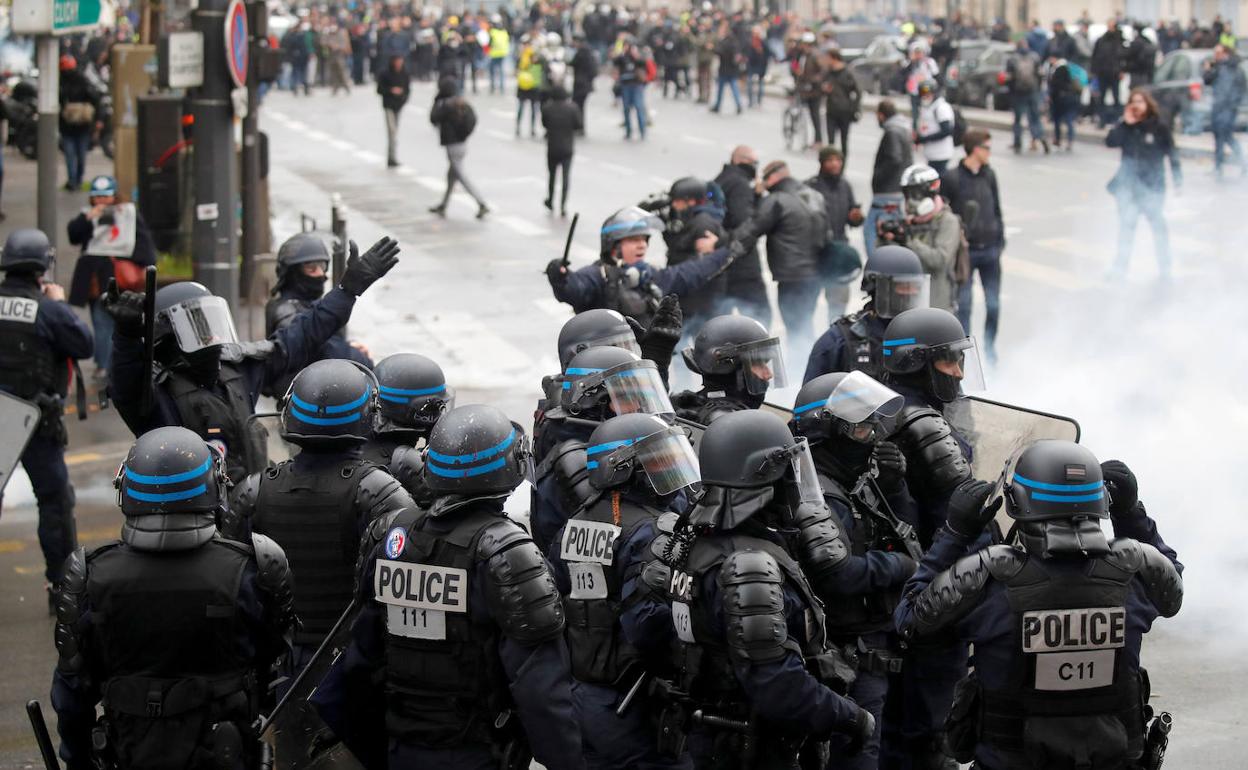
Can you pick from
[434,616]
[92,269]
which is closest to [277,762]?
[434,616]

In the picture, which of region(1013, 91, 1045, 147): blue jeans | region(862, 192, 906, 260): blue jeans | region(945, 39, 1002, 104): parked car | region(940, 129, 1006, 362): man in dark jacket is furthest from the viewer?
region(945, 39, 1002, 104): parked car

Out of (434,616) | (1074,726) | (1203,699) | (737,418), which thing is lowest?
(1203,699)

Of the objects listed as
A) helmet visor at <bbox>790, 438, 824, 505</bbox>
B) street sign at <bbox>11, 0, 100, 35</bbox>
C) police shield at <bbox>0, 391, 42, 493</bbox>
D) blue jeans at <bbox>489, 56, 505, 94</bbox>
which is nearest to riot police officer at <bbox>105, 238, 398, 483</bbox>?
police shield at <bbox>0, 391, 42, 493</bbox>

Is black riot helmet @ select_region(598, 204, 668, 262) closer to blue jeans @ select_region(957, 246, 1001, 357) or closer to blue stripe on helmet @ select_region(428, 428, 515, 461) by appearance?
blue jeans @ select_region(957, 246, 1001, 357)

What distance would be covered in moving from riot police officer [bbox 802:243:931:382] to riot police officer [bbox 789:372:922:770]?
1.97 metres

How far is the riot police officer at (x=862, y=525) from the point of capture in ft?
17.1

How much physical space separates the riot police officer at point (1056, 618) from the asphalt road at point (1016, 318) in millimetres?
2161

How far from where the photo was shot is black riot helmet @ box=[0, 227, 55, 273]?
8.13 metres

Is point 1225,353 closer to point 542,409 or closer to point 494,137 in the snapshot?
point 542,409

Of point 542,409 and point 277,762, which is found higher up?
point 542,409

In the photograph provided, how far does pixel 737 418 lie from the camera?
15.9ft

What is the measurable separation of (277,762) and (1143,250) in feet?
45.7

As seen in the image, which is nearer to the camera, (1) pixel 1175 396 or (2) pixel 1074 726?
(2) pixel 1074 726

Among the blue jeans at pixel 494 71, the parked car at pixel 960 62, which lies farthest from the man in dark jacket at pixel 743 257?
the blue jeans at pixel 494 71
